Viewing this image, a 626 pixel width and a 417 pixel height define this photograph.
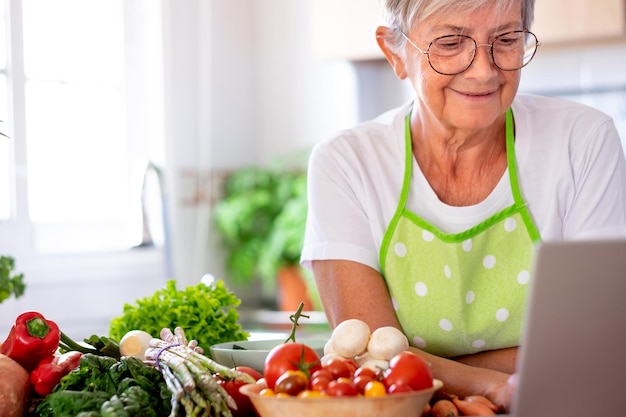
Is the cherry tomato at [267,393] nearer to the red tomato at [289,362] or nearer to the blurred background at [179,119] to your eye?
the red tomato at [289,362]

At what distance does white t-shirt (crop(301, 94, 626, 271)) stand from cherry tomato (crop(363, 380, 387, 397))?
0.63 m

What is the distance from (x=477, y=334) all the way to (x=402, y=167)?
343 mm

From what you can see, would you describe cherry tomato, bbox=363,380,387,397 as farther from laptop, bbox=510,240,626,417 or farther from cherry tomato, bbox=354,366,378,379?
laptop, bbox=510,240,626,417

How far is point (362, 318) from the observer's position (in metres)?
1.62

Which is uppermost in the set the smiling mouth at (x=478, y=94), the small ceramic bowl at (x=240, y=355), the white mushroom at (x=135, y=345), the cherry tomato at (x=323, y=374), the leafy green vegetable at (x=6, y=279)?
the smiling mouth at (x=478, y=94)

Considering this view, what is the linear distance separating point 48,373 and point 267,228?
125 inches

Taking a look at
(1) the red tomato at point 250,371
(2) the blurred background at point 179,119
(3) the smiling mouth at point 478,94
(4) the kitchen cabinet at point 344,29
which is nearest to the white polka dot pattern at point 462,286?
(3) the smiling mouth at point 478,94

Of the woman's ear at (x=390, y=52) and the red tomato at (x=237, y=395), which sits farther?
the woman's ear at (x=390, y=52)

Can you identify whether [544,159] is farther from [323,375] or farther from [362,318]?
[323,375]

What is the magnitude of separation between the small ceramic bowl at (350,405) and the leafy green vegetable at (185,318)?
532 millimetres

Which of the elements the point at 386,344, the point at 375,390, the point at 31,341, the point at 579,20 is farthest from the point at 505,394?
the point at 579,20

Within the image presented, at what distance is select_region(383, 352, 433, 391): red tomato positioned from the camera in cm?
106

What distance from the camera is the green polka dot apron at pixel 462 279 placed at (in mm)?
1646

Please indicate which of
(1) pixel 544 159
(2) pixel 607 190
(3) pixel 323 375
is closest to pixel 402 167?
(1) pixel 544 159
